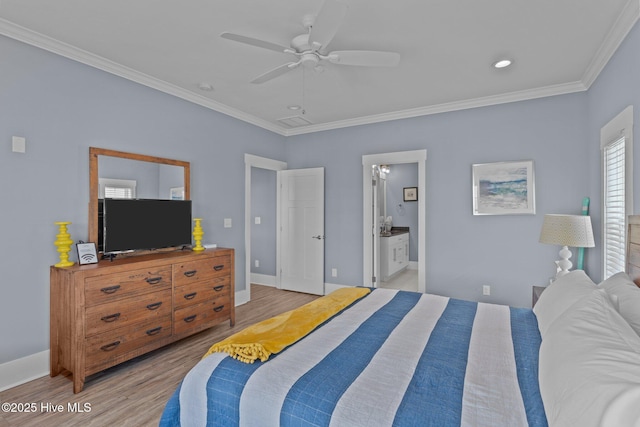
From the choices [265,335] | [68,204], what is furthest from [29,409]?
[265,335]

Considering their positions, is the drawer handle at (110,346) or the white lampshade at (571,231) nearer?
the drawer handle at (110,346)

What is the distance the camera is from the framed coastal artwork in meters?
3.65

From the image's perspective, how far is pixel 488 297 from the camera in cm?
388

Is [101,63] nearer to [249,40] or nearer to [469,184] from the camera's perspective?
[249,40]

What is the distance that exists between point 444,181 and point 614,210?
173cm

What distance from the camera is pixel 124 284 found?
8.46ft

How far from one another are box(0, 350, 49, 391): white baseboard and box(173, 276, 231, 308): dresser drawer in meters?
1.00

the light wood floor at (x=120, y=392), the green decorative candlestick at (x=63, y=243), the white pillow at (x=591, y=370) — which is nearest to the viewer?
the white pillow at (x=591, y=370)

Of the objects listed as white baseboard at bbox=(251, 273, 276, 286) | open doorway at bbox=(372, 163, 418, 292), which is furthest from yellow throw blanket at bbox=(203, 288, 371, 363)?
open doorway at bbox=(372, 163, 418, 292)

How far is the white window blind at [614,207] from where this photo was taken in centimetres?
244

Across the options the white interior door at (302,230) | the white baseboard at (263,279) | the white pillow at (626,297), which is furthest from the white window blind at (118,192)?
the white pillow at (626,297)

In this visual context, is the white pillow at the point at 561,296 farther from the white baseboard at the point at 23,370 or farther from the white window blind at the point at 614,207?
the white baseboard at the point at 23,370

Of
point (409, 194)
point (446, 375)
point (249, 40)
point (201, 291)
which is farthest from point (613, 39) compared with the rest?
point (409, 194)

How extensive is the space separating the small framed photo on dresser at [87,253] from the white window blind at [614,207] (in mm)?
4093
